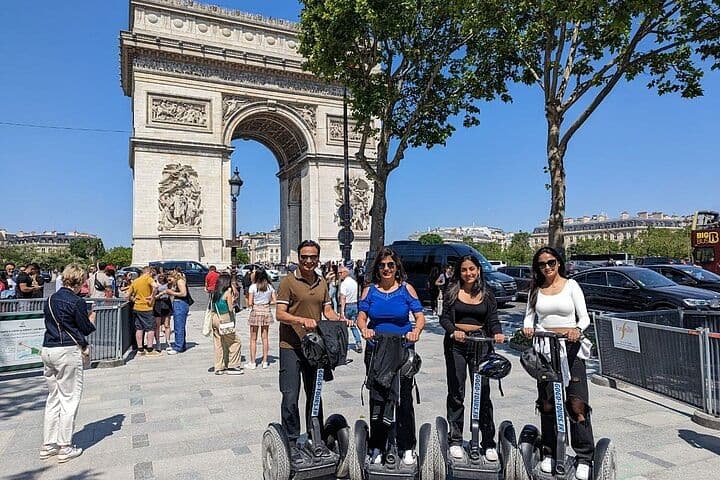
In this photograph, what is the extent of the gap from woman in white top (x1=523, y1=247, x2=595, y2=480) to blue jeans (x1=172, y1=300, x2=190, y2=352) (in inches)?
315

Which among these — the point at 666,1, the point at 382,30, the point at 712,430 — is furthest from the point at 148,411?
the point at 382,30

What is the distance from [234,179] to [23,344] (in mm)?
13182

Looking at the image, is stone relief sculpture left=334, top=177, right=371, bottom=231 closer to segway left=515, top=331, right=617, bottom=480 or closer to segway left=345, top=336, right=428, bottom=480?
segway left=345, top=336, right=428, bottom=480

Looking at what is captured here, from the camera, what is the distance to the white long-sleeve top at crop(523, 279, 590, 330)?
11.9ft

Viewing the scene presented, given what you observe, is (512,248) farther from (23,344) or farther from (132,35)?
(23,344)

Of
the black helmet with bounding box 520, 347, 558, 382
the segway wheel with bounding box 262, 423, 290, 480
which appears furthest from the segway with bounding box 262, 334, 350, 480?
the black helmet with bounding box 520, 347, 558, 382

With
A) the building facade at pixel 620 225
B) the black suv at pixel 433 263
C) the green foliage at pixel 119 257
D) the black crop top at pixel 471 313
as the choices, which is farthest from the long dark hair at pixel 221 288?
the building facade at pixel 620 225

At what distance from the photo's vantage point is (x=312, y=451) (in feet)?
12.3

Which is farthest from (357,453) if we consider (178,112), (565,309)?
(178,112)

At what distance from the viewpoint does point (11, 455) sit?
15.4ft

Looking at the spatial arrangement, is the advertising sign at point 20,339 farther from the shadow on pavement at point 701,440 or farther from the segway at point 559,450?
the shadow on pavement at point 701,440

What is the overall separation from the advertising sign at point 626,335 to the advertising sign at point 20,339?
871 cm

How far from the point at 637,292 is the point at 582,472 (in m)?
9.14

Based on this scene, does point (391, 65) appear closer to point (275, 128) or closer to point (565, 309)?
point (565, 309)
